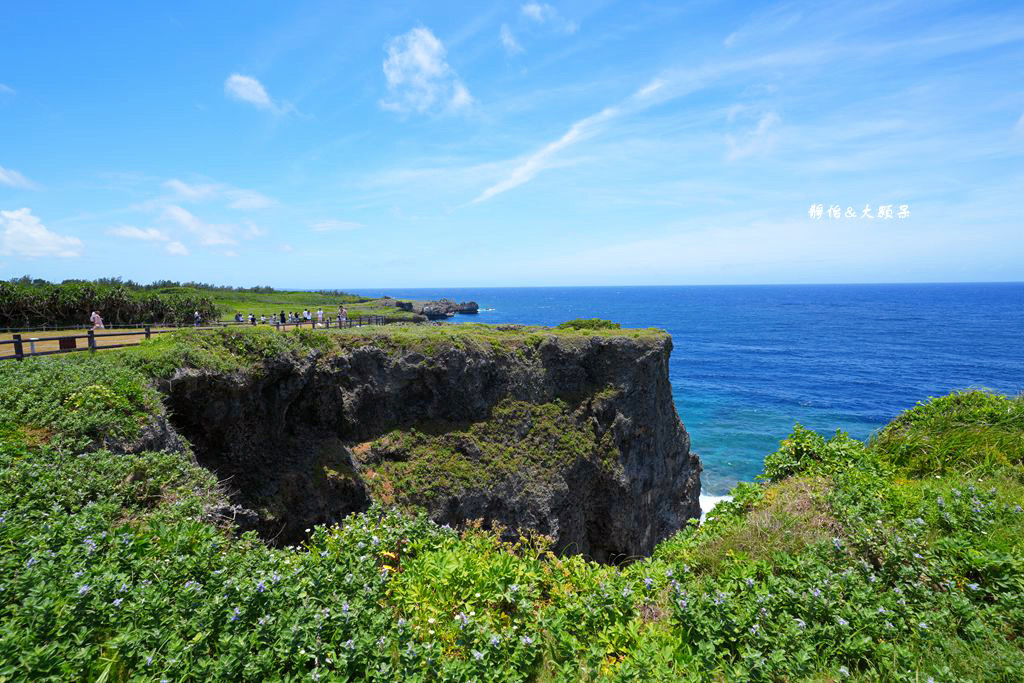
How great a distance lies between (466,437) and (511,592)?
21.9 metres

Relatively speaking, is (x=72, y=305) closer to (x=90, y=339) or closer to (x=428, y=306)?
(x=90, y=339)

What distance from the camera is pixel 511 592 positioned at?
6.38m

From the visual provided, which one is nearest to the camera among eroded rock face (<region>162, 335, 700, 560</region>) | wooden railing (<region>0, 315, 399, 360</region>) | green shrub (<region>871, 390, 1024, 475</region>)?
green shrub (<region>871, 390, 1024, 475</region>)

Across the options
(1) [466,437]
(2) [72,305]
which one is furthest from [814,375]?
(2) [72,305]

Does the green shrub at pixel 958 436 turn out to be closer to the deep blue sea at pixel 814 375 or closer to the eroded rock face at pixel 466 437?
the eroded rock face at pixel 466 437

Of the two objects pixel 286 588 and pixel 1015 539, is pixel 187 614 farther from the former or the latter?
pixel 1015 539

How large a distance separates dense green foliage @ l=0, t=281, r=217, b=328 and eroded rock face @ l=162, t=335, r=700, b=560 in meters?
21.7

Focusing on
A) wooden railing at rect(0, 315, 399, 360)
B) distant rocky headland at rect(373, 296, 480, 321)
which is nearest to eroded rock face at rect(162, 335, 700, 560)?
wooden railing at rect(0, 315, 399, 360)

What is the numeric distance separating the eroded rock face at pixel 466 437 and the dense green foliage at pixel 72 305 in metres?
21.7

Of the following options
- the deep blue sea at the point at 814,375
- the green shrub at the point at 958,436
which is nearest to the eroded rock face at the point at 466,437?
the deep blue sea at the point at 814,375

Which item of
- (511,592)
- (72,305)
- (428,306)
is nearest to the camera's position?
(511,592)

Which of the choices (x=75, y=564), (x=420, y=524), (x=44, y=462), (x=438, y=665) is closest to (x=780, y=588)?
(x=438, y=665)

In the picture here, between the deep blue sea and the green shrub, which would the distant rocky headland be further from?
the green shrub

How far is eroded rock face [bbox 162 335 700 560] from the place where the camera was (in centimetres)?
2200
